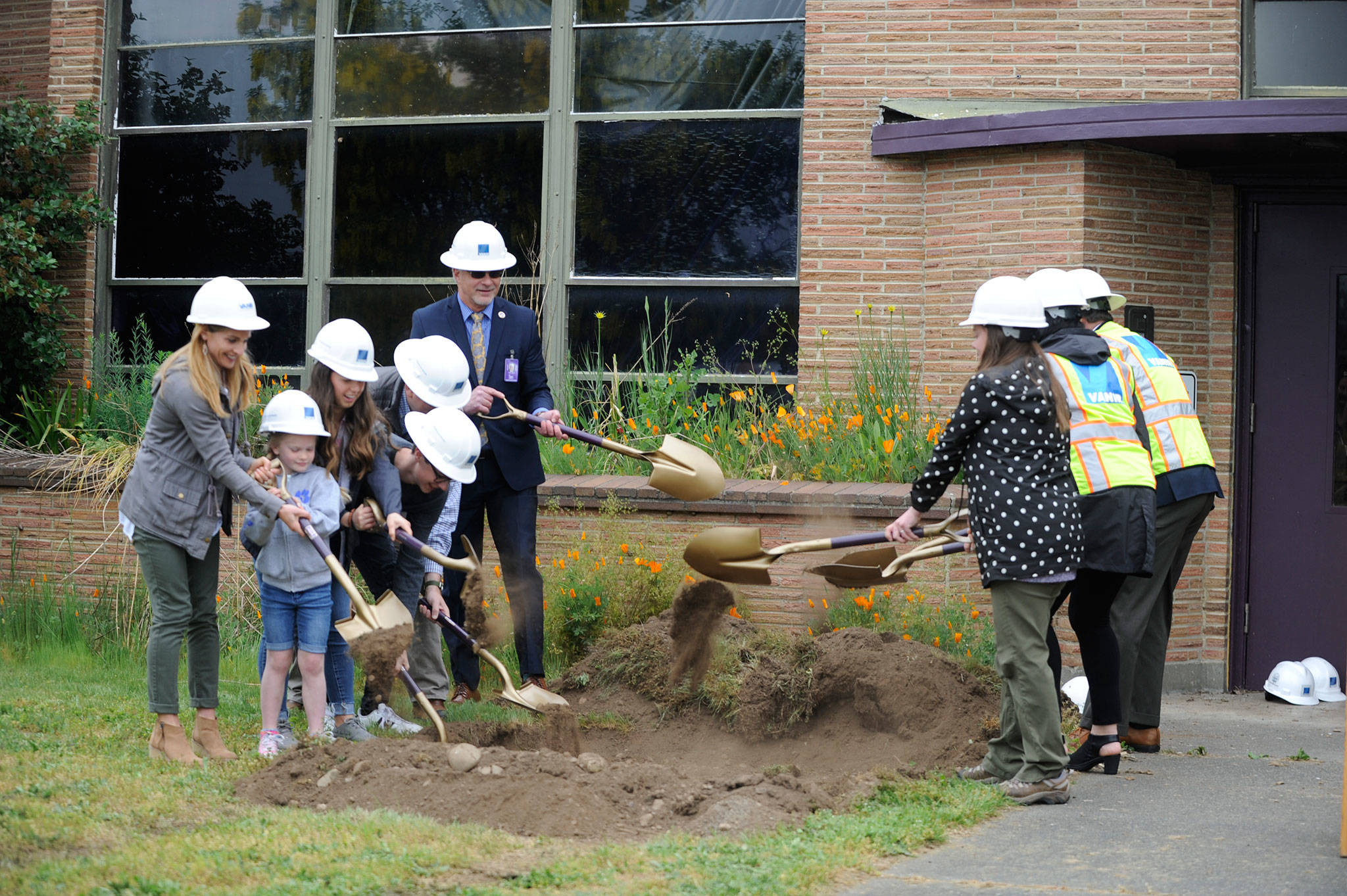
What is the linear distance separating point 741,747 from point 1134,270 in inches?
151

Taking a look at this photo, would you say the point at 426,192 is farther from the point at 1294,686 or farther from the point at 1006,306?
the point at 1294,686

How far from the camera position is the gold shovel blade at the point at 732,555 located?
6305mm

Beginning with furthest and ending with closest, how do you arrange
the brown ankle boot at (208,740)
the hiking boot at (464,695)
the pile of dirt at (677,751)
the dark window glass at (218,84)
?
1. the dark window glass at (218,84)
2. the hiking boot at (464,695)
3. the brown ankle boot at (208,740)
4. the pile of dirt at (677,751)

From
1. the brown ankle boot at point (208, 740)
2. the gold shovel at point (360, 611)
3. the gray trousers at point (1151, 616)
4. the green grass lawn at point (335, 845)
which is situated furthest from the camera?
the gray trousers at point (1151, 616)

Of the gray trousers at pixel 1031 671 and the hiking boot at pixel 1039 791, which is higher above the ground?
the gray trousers at pixel 1031 671

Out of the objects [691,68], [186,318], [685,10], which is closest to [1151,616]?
[691,68]

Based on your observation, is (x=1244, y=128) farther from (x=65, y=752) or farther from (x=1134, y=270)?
(x=65, y=752)

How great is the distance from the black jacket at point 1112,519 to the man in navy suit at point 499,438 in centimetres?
245

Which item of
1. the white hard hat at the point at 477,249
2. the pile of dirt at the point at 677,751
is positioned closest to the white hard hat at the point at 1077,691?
the pile of dirt at the point at 677,751

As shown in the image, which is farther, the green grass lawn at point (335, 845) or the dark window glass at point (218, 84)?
the dark window glass at point (218, 84)

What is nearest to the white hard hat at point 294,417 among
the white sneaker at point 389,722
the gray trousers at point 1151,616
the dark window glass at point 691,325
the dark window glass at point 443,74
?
the white sneaker at point 389,722

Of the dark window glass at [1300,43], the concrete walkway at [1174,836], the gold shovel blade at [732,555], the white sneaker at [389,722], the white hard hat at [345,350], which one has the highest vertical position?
the dark window glass at [1300,43]

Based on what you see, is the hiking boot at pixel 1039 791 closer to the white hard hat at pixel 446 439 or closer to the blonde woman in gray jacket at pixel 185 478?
the white hard hat at pixel 446 439

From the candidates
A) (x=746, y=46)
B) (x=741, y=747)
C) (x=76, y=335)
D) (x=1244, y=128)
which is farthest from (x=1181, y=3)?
(x=76, y=335)
